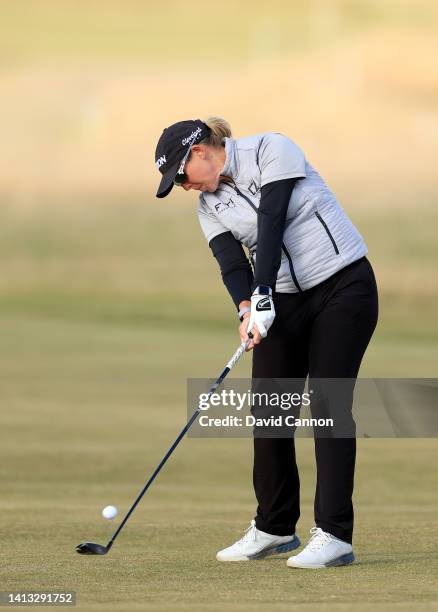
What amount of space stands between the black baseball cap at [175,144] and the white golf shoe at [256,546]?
1.29 metres

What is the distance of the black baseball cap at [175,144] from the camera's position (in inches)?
203

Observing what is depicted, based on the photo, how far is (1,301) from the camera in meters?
28.0

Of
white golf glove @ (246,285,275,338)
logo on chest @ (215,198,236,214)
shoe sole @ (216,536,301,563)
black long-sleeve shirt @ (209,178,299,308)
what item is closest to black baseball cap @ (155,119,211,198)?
logo on chest @ (215,198,236,214)

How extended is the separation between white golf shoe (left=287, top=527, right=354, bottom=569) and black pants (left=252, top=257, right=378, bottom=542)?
0.04 m

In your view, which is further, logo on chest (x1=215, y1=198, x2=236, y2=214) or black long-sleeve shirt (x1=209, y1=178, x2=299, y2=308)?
logo on chest (x1=215, y1=198, x2=236, y2=214)

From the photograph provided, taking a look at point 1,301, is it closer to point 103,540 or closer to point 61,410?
point 61,410

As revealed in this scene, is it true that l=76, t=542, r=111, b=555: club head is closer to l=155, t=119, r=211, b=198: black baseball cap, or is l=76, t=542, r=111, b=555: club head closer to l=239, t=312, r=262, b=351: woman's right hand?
l=239, t=312, r=262, b=351: woman's right hand

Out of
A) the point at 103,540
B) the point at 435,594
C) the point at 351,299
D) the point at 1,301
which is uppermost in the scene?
the point at 351,299

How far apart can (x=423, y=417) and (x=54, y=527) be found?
169 centimetres

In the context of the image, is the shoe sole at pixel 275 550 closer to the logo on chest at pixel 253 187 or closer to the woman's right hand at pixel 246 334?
the woman's right hand at pixel 246 334

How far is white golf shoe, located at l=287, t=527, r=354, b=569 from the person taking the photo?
5.03m

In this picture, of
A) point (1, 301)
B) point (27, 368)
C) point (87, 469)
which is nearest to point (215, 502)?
point (87, 469)

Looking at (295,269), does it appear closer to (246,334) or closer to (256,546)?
(246,334)

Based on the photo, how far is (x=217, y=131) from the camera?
5.26 meters
